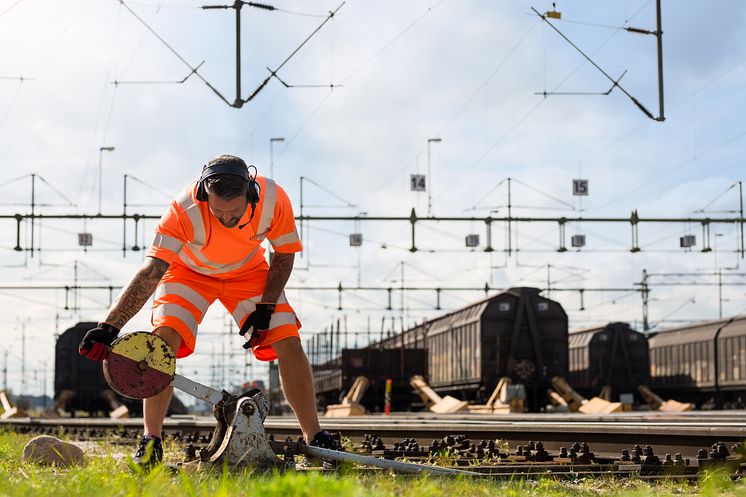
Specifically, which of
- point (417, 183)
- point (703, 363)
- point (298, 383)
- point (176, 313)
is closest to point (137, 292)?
point (176, 313)

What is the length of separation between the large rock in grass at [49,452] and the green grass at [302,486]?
163 cm

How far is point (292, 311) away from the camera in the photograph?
573cm

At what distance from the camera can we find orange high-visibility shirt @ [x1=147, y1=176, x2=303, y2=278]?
536 cm

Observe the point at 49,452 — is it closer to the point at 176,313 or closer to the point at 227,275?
the point at 176,313

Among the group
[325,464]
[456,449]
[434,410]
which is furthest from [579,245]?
[325,464]

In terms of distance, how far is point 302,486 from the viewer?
2.96m

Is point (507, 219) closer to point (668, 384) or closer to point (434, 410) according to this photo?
point (434, 410)

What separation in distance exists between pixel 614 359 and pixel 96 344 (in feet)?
111

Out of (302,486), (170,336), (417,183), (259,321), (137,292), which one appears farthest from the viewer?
(417,183)

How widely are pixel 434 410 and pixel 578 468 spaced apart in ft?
73.1

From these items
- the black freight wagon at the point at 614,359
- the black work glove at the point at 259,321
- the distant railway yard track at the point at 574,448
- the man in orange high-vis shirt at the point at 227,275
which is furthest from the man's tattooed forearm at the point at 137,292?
the black freight wagon at the point at 614,359

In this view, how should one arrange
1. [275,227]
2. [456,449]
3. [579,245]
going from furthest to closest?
[579,245], [456,449], [275,227]

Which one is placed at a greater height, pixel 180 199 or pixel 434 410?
pixel 180 199

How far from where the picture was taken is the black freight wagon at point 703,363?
30875 mm
